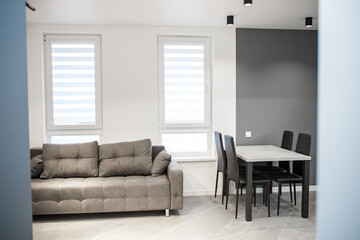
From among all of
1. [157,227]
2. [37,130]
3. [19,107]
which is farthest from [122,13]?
[19,107]

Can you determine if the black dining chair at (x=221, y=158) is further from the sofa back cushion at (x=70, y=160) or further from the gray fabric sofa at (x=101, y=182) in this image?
the sofa back cushion at (x=70, y=160)

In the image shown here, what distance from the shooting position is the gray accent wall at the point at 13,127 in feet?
4.40

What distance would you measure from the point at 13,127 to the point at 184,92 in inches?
148

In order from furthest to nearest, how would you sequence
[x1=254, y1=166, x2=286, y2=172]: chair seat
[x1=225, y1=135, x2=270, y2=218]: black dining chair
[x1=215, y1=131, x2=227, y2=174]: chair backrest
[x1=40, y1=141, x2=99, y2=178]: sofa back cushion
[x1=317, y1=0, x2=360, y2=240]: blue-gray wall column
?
[x1=254, y1=166, x2=286, y2=172]: chair seat
[x1=215, y1=131, x2=227, y2=174]: chair backrest
[x1=40, y1=141, x2=99, y2=178]: sofa back cushion
[x1=225, y1=135, x2=270, y2=218]: black dining chair
[x1=317, y1=0, x2=360, y2=240]: blue-gray wall column

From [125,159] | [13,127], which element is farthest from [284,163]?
[13,127]

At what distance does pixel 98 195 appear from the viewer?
3.93 m

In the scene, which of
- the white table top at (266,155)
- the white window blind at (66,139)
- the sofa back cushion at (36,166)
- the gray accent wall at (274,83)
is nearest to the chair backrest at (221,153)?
the white table top at (266,155)

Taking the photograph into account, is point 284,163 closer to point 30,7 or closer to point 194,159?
point 194,159

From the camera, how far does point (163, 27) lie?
4.93 m

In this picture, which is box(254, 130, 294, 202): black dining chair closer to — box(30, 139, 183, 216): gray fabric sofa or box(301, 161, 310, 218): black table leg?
box(301, 161, 310, 218): black table leg

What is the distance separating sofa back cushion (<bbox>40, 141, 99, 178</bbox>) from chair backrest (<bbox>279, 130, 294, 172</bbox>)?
9.07 ft

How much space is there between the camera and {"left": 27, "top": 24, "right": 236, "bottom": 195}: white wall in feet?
15.5

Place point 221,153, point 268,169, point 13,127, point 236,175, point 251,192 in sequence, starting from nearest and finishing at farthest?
point 13,127
point 251,192
point 236,175
point 221,153
point 268,169

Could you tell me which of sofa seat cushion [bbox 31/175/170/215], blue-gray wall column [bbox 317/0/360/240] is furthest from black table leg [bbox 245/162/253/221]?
blue-gray wall column [bbox 317/0/360/240]
